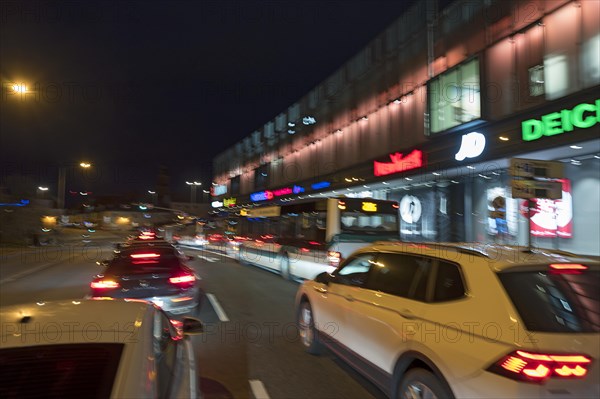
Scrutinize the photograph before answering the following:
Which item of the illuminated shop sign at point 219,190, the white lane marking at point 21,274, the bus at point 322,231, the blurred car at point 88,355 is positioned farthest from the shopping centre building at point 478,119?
the illuminated shop sign at point 219,190

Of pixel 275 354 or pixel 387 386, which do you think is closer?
pixel 387 386

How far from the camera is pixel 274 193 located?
140ft

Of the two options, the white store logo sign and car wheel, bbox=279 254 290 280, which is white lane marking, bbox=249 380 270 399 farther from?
the white store logo sign

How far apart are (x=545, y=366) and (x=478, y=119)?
15.7 m

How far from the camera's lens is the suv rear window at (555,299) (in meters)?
3.17

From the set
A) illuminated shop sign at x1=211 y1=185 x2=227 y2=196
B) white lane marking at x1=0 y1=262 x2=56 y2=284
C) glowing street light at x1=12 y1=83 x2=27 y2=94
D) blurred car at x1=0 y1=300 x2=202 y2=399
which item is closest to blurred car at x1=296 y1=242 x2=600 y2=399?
blurred car at x1=0 y1=300 x2=202 y2=399

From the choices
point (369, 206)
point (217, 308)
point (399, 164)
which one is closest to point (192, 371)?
point (217, 308)

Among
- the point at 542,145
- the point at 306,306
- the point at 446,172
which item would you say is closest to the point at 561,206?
the point at 542,145

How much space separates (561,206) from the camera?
50.9 ft

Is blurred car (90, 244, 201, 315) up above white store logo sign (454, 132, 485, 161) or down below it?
below

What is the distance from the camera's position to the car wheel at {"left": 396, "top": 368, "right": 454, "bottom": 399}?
11.6ft

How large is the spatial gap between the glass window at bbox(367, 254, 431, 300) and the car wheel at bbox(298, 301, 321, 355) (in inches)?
65.7

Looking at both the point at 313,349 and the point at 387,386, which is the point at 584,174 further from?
the point at 387,386

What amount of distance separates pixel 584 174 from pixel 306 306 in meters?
12.5
